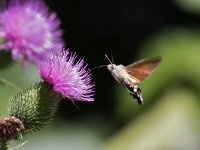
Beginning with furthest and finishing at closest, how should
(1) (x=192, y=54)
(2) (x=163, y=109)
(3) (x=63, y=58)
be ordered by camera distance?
1. (1) (x=192, y=54)
2. (2) (x=163, y=109)
3. (3) (x=63, y=58)

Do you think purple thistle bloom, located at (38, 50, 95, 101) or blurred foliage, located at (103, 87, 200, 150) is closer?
purple thistle bloom, located at (38, 50, 95, 101)

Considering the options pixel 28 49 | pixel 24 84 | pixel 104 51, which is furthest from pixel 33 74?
pixel 104 51

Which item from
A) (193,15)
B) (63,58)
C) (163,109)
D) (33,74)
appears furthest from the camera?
(193,15)

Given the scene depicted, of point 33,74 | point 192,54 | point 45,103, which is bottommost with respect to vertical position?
point 45,103

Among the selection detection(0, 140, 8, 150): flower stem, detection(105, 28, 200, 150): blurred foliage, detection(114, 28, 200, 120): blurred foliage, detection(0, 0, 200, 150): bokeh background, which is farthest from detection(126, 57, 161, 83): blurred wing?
detection(114, 28, 200, 120): blurred foliage

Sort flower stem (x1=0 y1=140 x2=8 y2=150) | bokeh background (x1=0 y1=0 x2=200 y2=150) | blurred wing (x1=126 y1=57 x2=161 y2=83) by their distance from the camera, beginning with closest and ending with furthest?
1. flower stem (x1=0 y1=140 x2=8 y2=150)
2. blurred wing (x1=126 y1=57 x2=161 y2=83)
3. bokeh background (x1=0 y1=0 x2=200 y2=150)

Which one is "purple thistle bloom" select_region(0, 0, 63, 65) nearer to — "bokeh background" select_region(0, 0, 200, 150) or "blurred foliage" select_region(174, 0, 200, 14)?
"bokeh background" select_region(0, 0, 200, 150)

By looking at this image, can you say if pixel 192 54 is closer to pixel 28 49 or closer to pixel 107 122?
pixel 107 122

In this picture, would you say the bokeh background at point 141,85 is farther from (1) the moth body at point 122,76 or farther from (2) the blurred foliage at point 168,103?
(1) the moth body at point 122,76
